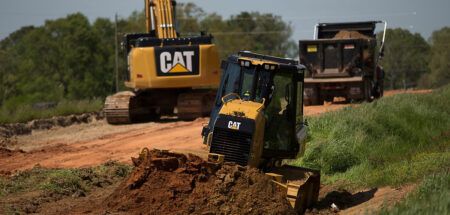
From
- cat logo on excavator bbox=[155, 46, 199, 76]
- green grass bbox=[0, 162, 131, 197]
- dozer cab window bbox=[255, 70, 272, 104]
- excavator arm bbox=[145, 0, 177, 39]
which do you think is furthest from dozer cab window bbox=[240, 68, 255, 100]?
excavator arm bbox=[145, 0, 177, 39]

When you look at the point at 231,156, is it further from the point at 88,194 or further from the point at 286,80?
the point at 88,194

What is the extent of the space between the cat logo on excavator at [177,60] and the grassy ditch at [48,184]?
36.4ft

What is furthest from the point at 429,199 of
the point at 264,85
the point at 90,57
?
the point at 90,57

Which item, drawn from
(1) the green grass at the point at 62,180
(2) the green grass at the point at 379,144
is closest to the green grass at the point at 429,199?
(2) the green grass at the point at 379,144

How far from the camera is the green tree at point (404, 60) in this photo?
79.9 m

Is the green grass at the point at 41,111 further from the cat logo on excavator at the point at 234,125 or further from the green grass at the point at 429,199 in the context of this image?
the green grass at the point at 429,199

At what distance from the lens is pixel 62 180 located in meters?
13.7

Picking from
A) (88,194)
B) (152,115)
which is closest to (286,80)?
(88,194)

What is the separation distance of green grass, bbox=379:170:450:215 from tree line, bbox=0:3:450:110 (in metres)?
42.2

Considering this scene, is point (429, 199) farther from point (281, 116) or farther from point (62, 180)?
point (62, 180)

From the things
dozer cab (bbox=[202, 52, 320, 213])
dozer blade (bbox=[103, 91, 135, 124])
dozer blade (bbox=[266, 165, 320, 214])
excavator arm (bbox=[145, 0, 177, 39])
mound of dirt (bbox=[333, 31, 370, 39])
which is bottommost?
dozer blade (bbox=[103, 91, 135, 124])

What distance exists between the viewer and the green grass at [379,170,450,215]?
8688 millimetres

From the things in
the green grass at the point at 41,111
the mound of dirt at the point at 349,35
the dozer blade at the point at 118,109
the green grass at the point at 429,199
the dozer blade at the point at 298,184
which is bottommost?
the green grass at the point at 41,111

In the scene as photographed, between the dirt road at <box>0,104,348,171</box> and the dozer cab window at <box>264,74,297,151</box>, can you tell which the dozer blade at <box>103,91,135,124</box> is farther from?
the dozer cab window at <box>264,74,297,151</box>
